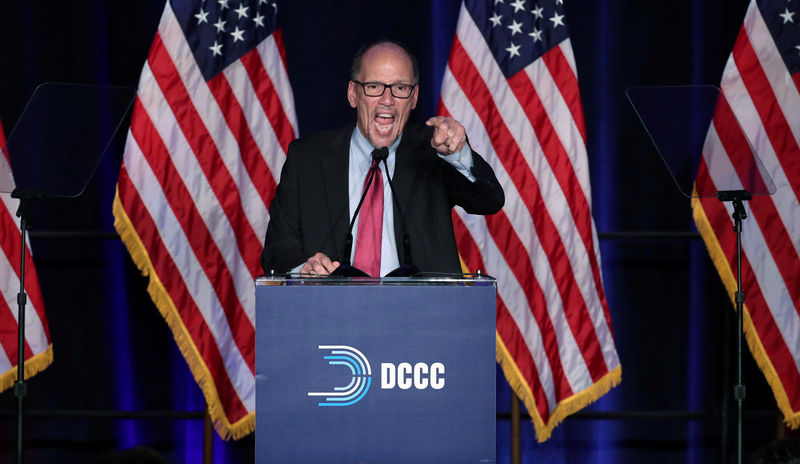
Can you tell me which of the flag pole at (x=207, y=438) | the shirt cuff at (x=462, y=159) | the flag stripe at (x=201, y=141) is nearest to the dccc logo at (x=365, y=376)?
the shirt cuff at (x=462, y=159)

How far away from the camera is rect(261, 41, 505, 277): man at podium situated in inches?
91.4

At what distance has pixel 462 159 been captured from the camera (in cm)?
216

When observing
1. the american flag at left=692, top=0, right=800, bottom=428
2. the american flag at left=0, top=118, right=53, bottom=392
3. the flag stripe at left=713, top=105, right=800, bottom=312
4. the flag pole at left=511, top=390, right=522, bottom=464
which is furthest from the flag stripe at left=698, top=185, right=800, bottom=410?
the american flag at left=0, top=118, right=53, bottom=392

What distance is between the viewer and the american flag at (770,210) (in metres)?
3.74

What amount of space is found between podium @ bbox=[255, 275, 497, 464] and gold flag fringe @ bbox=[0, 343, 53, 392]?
253 cm

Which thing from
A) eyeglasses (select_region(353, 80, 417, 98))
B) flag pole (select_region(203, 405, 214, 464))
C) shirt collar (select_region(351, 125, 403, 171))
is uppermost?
eyeglasses (select_region(353, 80, 417, 98))

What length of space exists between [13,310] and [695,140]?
2836 mm

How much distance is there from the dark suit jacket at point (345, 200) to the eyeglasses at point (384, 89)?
0.18 metres

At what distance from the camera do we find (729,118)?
Result: 142 inches

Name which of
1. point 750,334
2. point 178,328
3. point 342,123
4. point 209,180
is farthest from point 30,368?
point 750,334

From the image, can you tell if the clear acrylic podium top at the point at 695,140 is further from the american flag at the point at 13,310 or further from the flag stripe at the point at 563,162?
the american flag at the point at 13,310

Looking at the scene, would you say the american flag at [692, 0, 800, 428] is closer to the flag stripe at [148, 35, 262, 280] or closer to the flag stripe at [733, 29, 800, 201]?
the flag stripe at [733, 29, 800, 201]

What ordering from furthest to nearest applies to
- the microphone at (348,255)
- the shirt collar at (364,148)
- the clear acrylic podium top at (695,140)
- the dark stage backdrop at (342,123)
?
the dark stage backdrop at (342,123), the clear acrylic podium top at (695,140), the shirt collar at (364,148), the microphone at (348,255)

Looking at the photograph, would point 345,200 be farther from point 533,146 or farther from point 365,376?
point 533,146
